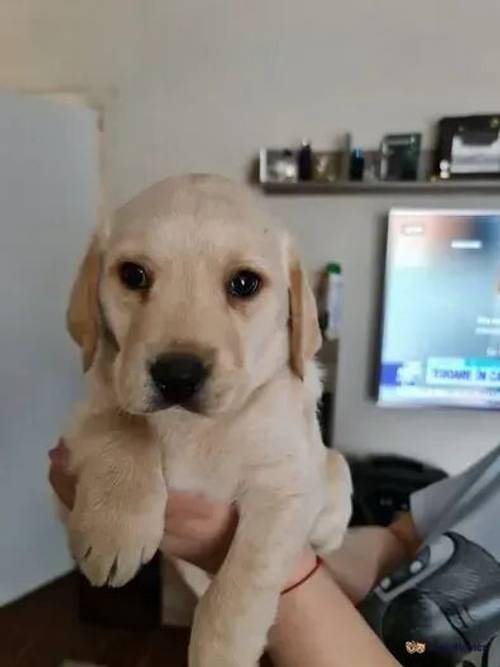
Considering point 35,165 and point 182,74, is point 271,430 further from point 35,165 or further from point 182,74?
point 182,74

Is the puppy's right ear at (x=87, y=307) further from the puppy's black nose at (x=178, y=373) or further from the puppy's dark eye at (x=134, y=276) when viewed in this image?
the puppy's black nose at (x=178, y=373)

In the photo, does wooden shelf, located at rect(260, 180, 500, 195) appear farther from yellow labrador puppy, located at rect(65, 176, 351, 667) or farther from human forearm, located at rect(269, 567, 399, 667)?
human forearm, located at rect(269, 567, 399, 667)

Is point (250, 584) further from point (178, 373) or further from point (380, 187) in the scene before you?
point (380, 187)

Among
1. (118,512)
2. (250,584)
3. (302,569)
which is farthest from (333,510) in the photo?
(118,512)

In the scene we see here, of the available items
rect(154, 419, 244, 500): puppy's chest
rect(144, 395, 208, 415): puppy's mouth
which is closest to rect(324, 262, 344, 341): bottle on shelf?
rect(154, 419, 244, 500): puppy's chest

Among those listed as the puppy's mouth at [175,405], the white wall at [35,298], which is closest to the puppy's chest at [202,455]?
the puppy's mouth at [175,405]

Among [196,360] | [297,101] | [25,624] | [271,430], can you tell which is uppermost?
[297,101]

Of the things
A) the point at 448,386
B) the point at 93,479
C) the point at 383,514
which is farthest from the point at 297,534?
the point at 448,386

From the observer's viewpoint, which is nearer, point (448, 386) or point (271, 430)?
point (271, 430)
